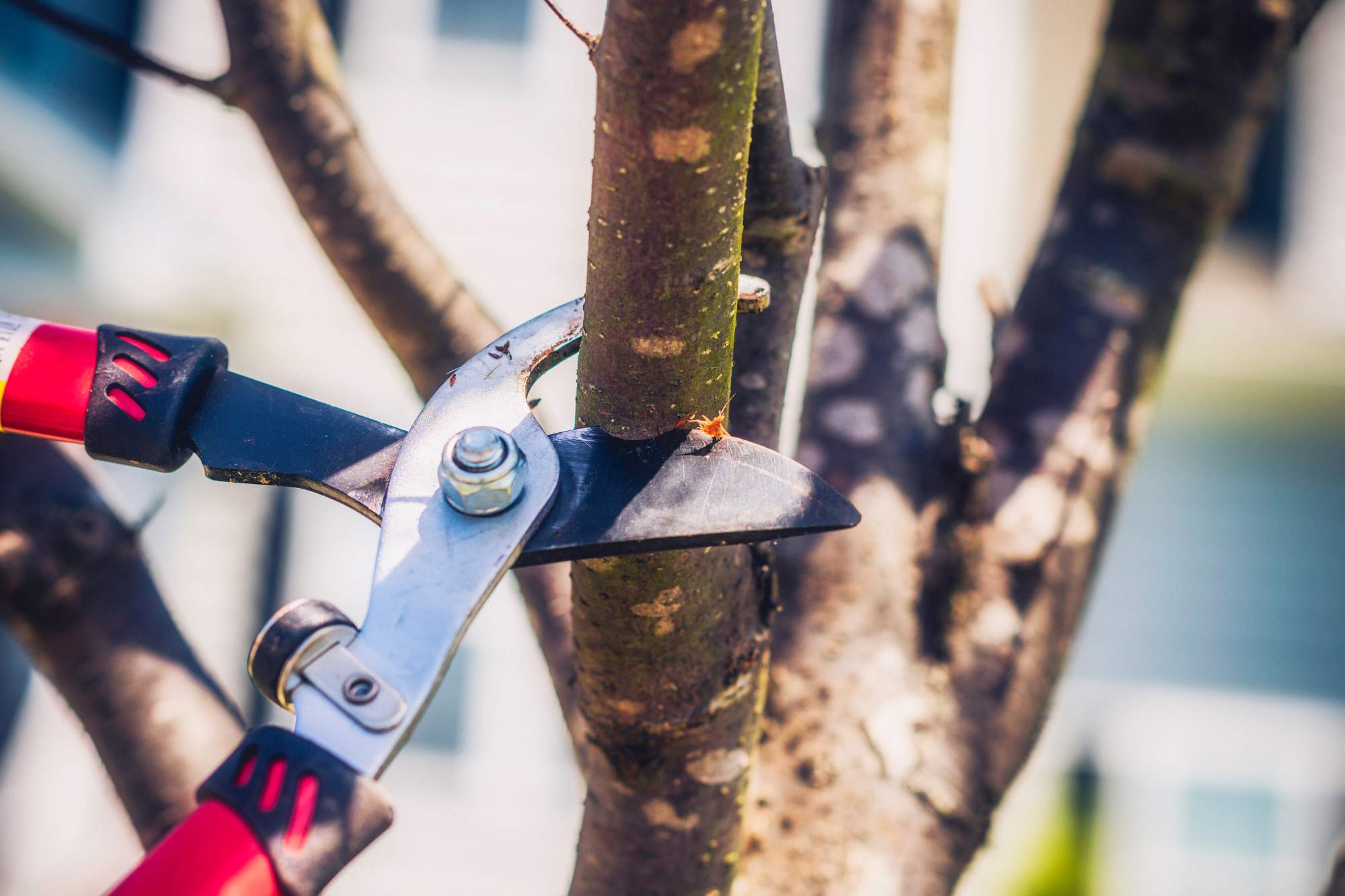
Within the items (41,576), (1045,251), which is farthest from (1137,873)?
(41,576)

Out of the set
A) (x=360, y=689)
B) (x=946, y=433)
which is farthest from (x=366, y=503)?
(x=946, y=433)

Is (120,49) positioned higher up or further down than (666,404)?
higher up

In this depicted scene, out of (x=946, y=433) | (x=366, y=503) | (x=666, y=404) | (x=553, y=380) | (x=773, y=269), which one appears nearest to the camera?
(x=666, y=404)

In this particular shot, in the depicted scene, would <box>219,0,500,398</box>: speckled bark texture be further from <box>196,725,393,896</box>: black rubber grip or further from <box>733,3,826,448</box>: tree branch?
<box>196,725,393,896</box>: black rubber grip

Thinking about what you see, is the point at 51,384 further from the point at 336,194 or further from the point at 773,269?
the point at 773,269

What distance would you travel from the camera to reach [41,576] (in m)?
1.50

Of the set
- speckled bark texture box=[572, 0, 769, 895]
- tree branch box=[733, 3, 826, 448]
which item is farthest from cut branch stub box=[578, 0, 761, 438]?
tree branch box=[733, 3, 826, 448]

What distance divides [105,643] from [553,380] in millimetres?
3212

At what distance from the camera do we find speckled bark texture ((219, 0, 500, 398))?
61.0 inches

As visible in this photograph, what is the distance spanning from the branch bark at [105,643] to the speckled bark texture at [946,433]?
3.00 feet

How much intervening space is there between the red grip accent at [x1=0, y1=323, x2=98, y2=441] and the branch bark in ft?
1.76

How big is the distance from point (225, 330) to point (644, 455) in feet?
15.8

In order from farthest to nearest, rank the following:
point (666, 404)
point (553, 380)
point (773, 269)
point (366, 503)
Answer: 1. point (553, 380)
2. point (773, 269)
3. point (366, 503)
4. point (666, 404)

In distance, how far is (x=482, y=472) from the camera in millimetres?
911
